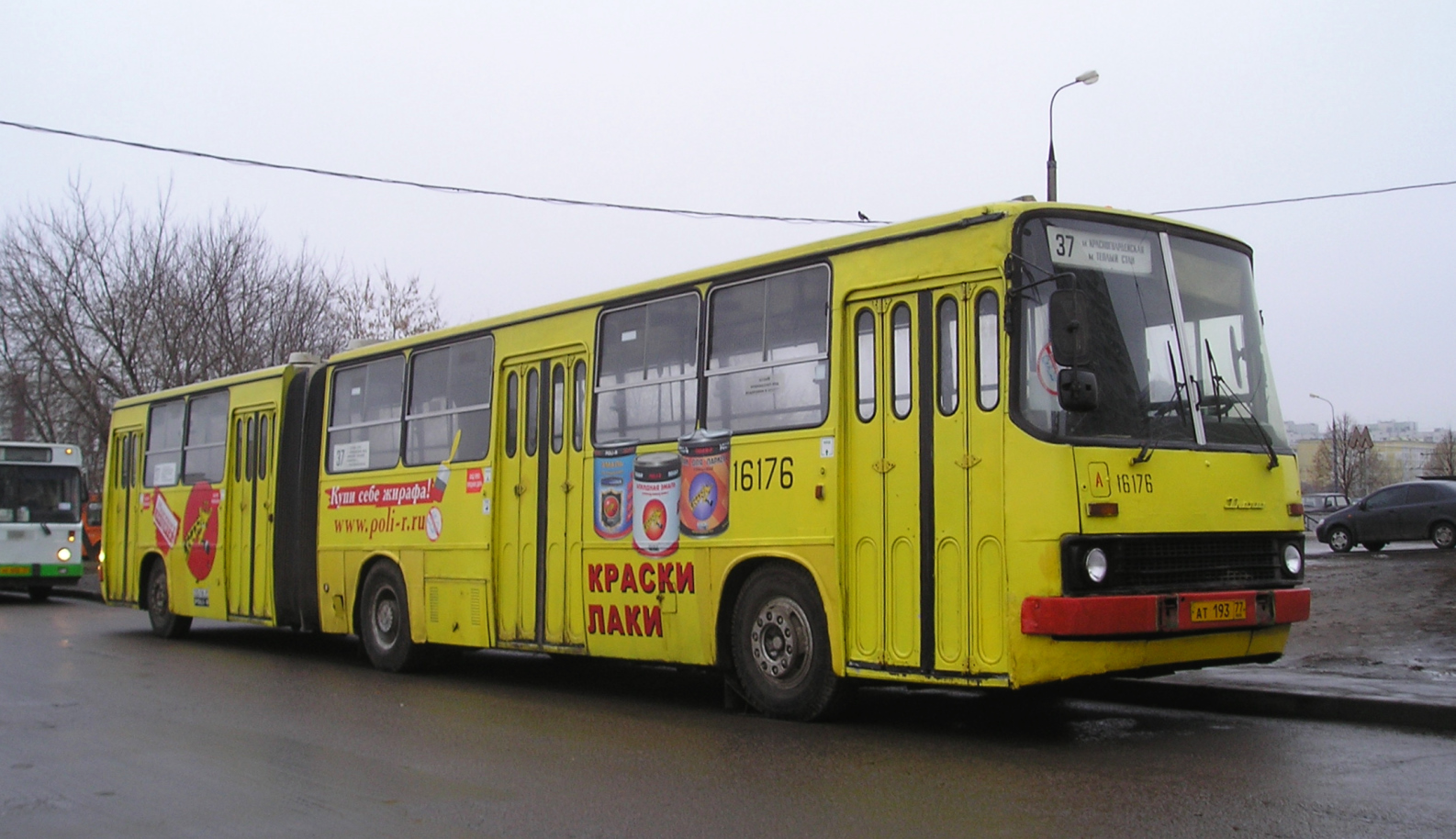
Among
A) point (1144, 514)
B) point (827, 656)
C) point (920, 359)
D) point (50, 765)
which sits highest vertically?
point (920, 359)

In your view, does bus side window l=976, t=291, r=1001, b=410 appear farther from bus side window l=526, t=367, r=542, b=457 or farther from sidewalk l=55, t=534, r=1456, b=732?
bus side window l=526, t=367, r=542, b=457

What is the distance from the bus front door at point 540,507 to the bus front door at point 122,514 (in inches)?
358

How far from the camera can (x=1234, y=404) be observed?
344 inches

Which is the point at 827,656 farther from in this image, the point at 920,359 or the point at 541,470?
the point at 541,470

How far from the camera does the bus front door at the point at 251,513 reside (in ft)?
52.5

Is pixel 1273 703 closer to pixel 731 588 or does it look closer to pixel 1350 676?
pixel 1350 676

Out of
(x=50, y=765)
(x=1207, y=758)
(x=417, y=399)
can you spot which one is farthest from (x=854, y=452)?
(x=417, y=399)

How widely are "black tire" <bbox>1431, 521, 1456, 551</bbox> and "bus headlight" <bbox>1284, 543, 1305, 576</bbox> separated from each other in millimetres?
23083

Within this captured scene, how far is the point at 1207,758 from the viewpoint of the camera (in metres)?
7.62

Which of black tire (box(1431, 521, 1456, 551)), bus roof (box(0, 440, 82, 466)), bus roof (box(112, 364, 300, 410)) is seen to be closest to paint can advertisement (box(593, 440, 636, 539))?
bus roof (box(112, 364, 300, 410))

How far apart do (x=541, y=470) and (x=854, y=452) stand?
12.6ft

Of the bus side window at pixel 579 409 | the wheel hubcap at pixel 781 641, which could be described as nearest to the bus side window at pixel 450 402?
the bus side window at pixel 579 409

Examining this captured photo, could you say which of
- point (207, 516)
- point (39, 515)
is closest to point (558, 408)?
point (207, 516)

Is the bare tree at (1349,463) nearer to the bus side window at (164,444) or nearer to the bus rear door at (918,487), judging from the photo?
the bus side window at (164,444)
